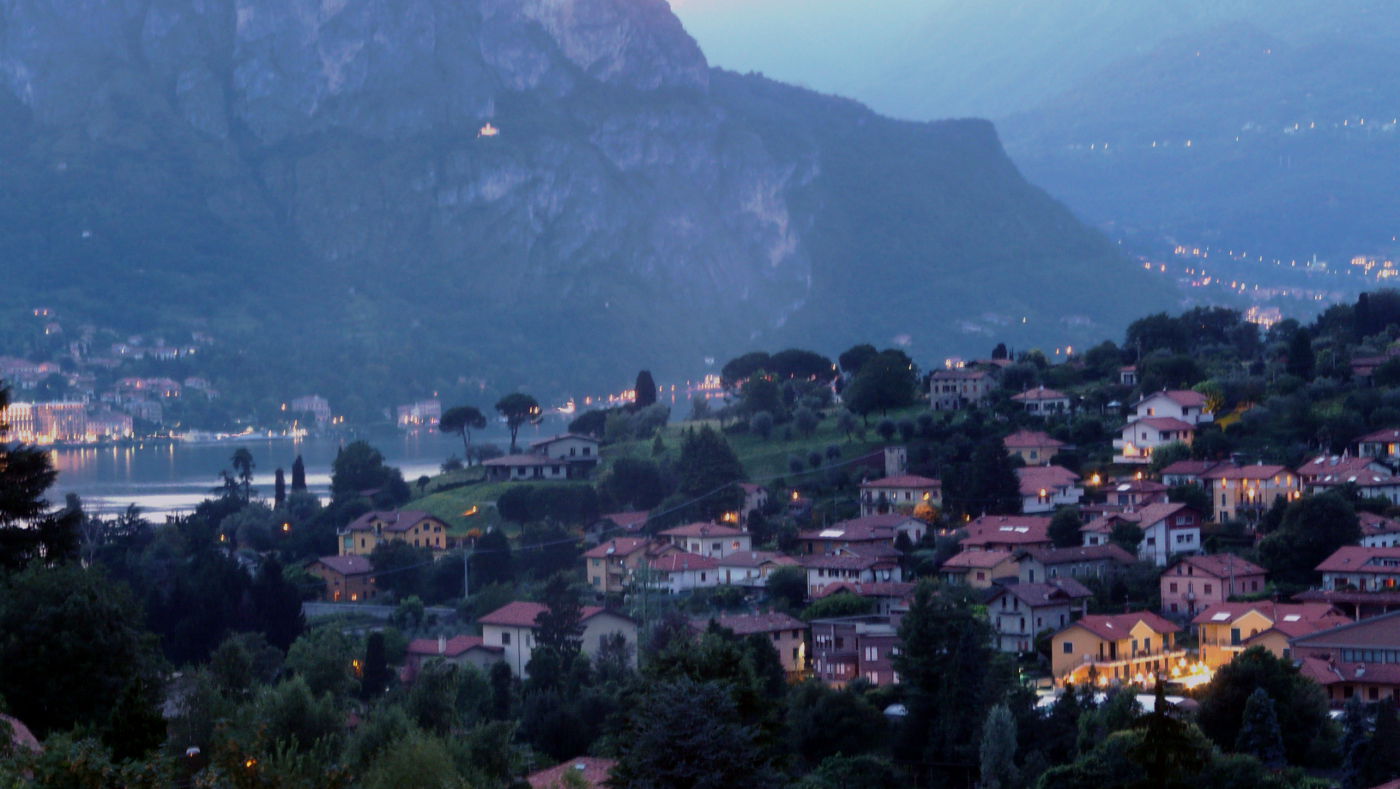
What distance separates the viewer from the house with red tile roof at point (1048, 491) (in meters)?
41.9

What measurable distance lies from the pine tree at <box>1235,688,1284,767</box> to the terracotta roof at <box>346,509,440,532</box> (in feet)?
91.8

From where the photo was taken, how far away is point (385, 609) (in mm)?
41844

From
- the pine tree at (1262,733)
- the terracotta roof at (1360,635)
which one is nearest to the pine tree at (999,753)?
the pine tree at (1262,733)

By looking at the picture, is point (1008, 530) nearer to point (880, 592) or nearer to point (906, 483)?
point (880, 592)

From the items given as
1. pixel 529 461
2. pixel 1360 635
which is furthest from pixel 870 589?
pixel 529 461

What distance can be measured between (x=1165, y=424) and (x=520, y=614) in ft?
57.4

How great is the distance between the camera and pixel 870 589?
1391 inches

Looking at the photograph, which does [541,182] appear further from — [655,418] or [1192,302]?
[655,418]

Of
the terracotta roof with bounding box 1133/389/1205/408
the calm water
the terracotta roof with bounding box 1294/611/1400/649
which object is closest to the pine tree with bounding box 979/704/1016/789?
the terracotta roof with bounding box 1294/611/1400/649

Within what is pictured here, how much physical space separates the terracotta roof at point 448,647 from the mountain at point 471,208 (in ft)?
355

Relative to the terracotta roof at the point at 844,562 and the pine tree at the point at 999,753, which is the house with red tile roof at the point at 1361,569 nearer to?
the terracotta roof at the point at 844,562

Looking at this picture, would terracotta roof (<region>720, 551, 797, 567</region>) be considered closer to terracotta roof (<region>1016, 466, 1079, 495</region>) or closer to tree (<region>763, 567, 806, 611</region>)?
tree (<region>763, 567, 806, 611</region>)

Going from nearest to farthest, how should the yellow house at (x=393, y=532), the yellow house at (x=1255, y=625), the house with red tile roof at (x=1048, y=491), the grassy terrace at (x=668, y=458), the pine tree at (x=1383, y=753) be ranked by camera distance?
1. the pine tree at (x=1383, y=753)
2. the yellow house at (x=1255, y=625)
3. the house with red tile roof at (x=1048, y=491)
4. the yellow house at (x=393, y=532)
5. the grassy terrace at (x=668, y=458)

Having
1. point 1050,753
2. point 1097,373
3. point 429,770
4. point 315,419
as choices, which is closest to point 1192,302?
point 315,419
